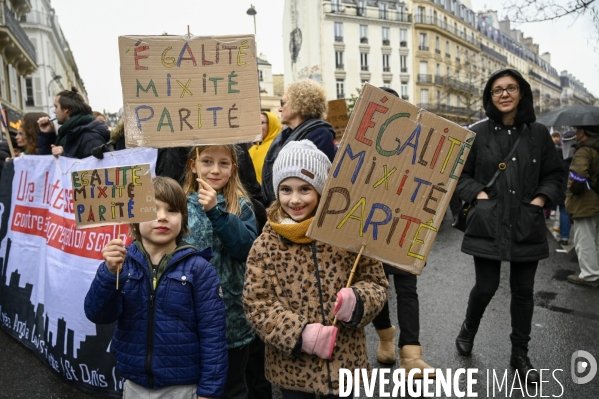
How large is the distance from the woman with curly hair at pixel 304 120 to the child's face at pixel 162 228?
143 cm

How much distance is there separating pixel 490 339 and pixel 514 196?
1.39 meters

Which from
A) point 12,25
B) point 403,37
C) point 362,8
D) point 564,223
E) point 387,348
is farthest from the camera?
point 403,37

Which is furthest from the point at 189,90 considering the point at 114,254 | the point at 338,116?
the point at 338,116

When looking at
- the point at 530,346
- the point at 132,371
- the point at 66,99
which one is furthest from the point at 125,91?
the point at 530,346

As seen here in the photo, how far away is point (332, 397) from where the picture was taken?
2266 millimetres

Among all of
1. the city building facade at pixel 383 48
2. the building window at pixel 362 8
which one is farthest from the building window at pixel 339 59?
the building window at pixel 362 8

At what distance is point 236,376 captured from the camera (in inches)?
105

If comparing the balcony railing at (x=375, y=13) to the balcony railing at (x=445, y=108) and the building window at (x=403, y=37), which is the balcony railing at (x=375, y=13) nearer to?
the building window at (x=403, y=37)

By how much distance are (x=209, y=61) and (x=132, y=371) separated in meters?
1.55

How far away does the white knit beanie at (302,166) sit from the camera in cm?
233

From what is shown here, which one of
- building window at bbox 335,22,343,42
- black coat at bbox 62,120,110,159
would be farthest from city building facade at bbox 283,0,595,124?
black coat at bbox 62,120,110,159

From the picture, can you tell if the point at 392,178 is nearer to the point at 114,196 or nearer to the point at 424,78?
the point at 114,196

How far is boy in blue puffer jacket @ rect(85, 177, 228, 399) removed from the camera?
221cm

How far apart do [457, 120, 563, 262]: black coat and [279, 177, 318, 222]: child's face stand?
5.55ft
